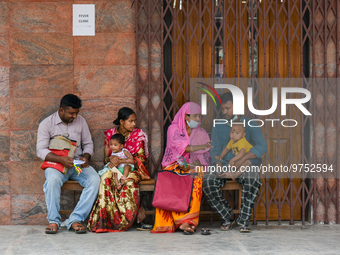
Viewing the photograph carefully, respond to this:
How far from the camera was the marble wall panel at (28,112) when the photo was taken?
587cm

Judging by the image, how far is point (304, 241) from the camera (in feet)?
16.7

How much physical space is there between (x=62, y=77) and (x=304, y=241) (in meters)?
3.40

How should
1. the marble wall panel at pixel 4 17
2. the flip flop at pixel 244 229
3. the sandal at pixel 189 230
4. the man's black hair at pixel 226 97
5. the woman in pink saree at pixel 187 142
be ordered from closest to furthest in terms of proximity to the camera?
the sandal at pixel 189 230 < the flip flop at pixel 244 229 < the woman in pink saree at pixel 187 142 < the man's black hair at pixel 226 97 < the marble wall panel at pixel 4 17

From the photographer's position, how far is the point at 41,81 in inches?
232

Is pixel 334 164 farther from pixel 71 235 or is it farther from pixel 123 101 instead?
pixel 71 235

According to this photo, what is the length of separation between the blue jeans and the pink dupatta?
34.3 inches

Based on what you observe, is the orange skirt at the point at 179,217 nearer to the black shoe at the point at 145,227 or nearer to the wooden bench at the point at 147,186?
the black shoe at the point at 145,227

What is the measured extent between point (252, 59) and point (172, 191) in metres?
1.97

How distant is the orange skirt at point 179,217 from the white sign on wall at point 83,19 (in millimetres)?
2262

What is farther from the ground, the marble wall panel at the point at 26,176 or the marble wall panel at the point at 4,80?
the marble wall panel at the point at 4,80

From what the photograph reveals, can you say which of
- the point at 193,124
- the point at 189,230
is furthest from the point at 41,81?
the point at 189,230

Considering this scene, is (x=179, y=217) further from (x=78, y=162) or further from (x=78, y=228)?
(x=78, y=162)
